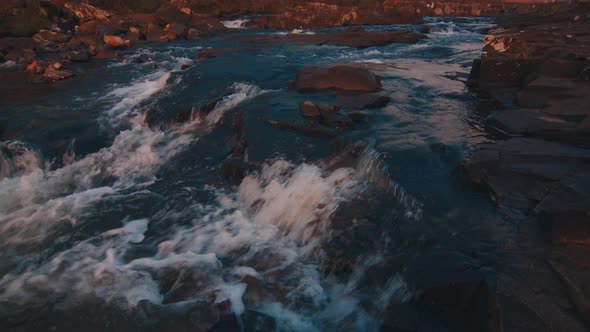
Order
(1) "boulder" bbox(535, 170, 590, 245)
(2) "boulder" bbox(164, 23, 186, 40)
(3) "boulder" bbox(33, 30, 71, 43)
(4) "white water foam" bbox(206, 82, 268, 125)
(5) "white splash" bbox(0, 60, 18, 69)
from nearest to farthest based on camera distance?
(1) "boulder" bbox(535, 170, 590, 245), (4) "white water foam" bbox(206, 82, 268, 125), (5) "white splash" bbox(0, 60, 18, 69), (3) "boulder" bbox(33, 30, 71, 43), (2) "boulder" bbox(164, 23, 186, 40)

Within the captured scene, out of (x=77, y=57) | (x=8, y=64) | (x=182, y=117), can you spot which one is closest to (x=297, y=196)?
(x=182, y=117)

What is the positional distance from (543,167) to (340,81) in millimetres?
5541

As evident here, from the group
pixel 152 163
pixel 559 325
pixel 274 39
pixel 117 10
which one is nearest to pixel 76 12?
pixel 117 10

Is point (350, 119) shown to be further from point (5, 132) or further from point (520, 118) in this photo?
point (5, 132)

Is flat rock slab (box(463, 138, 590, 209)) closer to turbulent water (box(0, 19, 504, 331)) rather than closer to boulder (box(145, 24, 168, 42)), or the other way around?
turbulent water (box(0, 19, 504, 331))

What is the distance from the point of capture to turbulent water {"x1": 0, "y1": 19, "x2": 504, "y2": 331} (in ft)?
13.2

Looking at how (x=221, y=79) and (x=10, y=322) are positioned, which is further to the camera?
(x=221, y=79)

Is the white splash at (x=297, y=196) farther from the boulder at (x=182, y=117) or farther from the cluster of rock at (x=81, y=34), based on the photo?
the cluster of rock at (x=81, y=34)

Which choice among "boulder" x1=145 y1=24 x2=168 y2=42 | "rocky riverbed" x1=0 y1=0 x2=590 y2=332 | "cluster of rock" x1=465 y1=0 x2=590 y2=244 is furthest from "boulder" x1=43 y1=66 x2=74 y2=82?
"cluster of rock" x1=465 y1=0 x2=590 y2=244

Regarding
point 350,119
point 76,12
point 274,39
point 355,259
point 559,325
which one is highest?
point 76,12

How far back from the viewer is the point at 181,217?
5.89m

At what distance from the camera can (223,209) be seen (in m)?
5.97

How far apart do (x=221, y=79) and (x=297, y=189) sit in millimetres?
6749

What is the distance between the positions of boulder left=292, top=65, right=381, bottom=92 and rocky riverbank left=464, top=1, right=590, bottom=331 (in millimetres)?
2709
